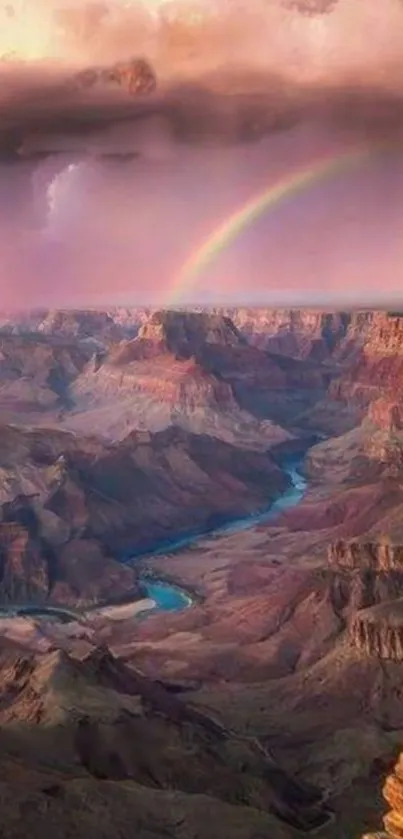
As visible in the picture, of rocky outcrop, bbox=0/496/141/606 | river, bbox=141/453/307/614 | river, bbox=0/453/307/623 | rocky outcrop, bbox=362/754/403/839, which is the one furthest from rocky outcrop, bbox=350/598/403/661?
rocky outcrop, bbox=362/754/403/839

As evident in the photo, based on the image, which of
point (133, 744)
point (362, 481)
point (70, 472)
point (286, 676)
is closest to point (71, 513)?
point (70, 472)

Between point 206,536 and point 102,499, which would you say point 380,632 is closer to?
point 206,536

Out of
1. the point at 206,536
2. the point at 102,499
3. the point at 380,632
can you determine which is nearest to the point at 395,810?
the point at 380,632

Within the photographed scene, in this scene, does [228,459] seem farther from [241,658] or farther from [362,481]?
[241,658]

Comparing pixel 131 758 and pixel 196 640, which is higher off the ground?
pixel 131 758

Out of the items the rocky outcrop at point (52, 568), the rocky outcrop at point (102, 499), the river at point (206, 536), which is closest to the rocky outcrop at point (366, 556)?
the river at point (206, 536)

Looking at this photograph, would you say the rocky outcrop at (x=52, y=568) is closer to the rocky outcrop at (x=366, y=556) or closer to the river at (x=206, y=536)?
the river at (x=206, y=536)
